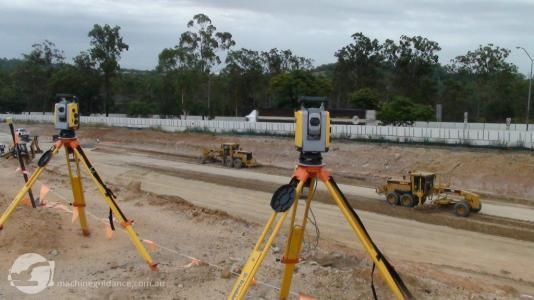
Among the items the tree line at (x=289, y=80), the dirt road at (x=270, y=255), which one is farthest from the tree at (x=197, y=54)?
the dirt road at (x=270, y=255)

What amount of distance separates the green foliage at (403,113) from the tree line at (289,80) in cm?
1187

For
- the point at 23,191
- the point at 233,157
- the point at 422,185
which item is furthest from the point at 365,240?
the point at 233,157

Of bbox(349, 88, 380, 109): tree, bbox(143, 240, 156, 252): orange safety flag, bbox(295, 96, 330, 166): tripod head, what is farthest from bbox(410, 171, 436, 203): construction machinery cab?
bbox(349, 88, 380, 109): tree

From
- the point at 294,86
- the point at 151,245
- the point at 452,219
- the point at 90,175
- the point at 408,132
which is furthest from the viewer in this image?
the point at 294,86

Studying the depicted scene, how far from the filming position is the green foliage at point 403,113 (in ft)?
167

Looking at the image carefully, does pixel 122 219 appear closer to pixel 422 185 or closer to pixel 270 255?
pixel 270 255

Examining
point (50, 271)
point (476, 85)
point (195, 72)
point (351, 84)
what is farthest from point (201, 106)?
point (50, 271)

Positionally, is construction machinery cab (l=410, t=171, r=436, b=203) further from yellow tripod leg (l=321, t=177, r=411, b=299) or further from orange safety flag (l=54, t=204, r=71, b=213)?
yellow tripod leg (l=321, t=177, r=411, b=299)

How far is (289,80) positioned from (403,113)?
21.3 m

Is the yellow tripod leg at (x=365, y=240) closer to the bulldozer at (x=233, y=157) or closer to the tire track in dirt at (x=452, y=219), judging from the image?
the tire track in dirt at (x=452, y=219)

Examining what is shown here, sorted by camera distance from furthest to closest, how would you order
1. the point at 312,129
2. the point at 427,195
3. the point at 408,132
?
1. the point at 408,132
2. the point at 427,195
3. the point at 312,129

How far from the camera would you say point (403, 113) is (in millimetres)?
51094

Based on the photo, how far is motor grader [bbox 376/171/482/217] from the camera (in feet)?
68.3

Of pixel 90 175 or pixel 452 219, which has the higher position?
pixel 90 175
